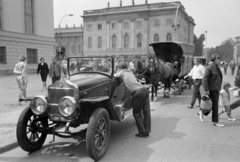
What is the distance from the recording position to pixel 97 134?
173 inches

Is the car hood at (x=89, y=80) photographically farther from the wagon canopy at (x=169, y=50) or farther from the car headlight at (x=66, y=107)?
the wagon canopy at (x=169, y=50)

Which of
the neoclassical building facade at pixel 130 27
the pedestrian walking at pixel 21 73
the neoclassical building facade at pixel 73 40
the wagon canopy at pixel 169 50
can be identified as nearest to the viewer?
the pedestrian walking at pixel 21 73

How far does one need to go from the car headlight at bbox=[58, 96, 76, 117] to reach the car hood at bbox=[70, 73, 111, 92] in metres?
0.40

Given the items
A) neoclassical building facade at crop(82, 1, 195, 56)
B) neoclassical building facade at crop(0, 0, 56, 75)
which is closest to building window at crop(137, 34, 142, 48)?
neoclassical building facade at crop(82, 1, 195, 56)

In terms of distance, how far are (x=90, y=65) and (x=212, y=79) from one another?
3509mm

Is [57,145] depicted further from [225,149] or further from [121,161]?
[225,149]

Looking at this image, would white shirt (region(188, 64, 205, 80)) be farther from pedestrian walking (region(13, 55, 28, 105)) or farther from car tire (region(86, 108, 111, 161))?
pedestrian walking (region(13, 55, 28, 105))

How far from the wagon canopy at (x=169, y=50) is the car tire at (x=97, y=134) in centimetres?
944

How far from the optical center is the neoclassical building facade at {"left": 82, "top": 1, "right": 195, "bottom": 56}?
2180 inches

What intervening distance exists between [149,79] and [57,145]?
653 cm

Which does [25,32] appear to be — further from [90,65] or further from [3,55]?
[90,65]

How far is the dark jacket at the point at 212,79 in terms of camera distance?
642cm

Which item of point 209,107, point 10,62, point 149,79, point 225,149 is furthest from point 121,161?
point 10,62

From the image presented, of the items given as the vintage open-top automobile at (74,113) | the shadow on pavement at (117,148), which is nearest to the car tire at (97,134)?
the vintage open-top automobile at (74,113)
